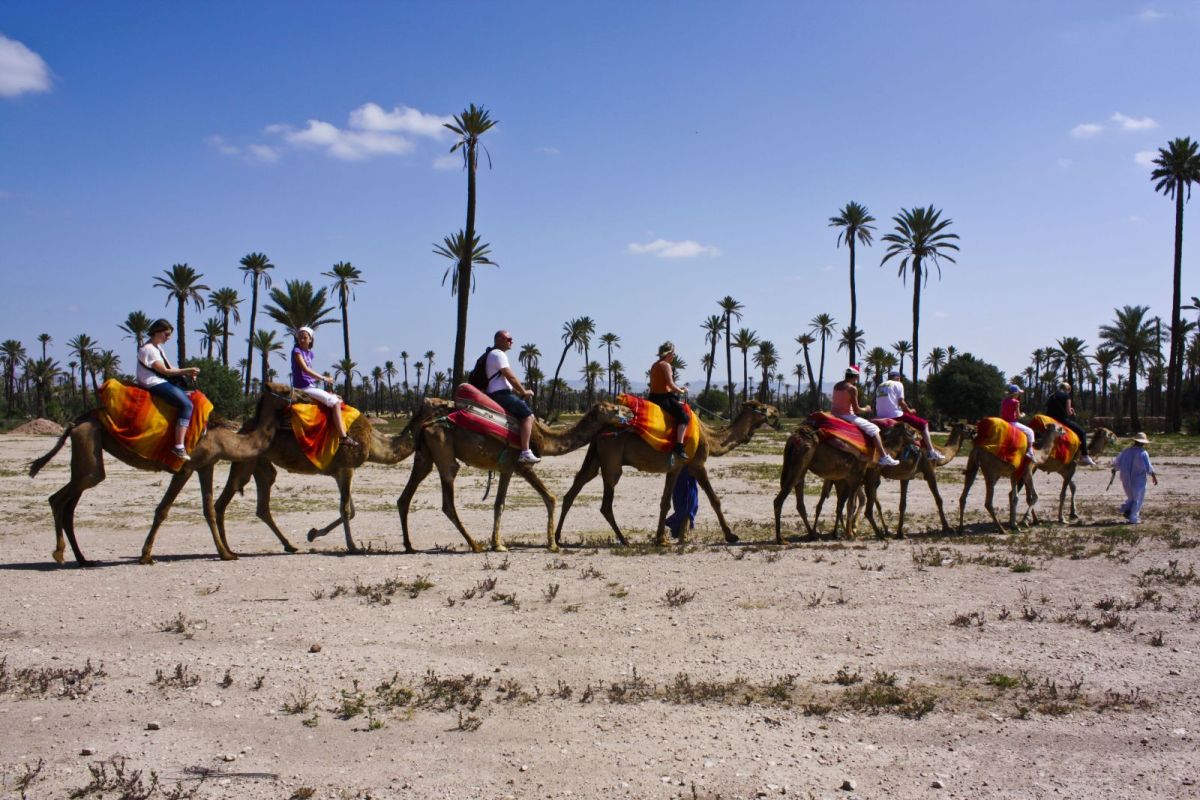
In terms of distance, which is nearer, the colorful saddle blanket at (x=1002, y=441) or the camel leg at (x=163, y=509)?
the camel leg at (x=163, y=509)

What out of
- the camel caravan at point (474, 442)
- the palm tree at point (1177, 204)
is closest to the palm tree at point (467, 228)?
the camel caravan at point (474, 442)

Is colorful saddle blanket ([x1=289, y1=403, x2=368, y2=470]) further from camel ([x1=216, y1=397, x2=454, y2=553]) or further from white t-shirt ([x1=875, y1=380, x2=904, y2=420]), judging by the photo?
white t-shirt ([x1=875, y1=380, x2=904, y2=420])

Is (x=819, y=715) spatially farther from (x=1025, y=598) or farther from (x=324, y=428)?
(x=324, y=428)

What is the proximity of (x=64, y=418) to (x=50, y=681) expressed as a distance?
291ft

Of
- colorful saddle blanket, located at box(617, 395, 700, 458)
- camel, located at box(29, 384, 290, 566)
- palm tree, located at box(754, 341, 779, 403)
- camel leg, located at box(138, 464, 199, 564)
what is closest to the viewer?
camel, located at box(29, 384, 290, 566)

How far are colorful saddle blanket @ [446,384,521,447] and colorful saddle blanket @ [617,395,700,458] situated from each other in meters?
1.73

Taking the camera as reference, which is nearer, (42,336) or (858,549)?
(858,549)

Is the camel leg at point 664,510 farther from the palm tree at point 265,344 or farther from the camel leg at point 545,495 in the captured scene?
the palm tree at point 265,344

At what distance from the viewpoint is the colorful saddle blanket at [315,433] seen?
11688mm

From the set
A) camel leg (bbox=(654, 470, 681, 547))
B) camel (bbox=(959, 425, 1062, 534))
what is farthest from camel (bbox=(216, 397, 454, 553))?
camel (bbox=(959, 425, 1062, 534))

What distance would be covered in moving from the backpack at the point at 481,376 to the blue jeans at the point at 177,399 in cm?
367

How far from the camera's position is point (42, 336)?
12225 cm

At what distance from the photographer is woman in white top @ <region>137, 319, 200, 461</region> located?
419 inches

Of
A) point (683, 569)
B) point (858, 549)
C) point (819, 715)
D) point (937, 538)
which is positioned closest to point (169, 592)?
point (683, 569)
